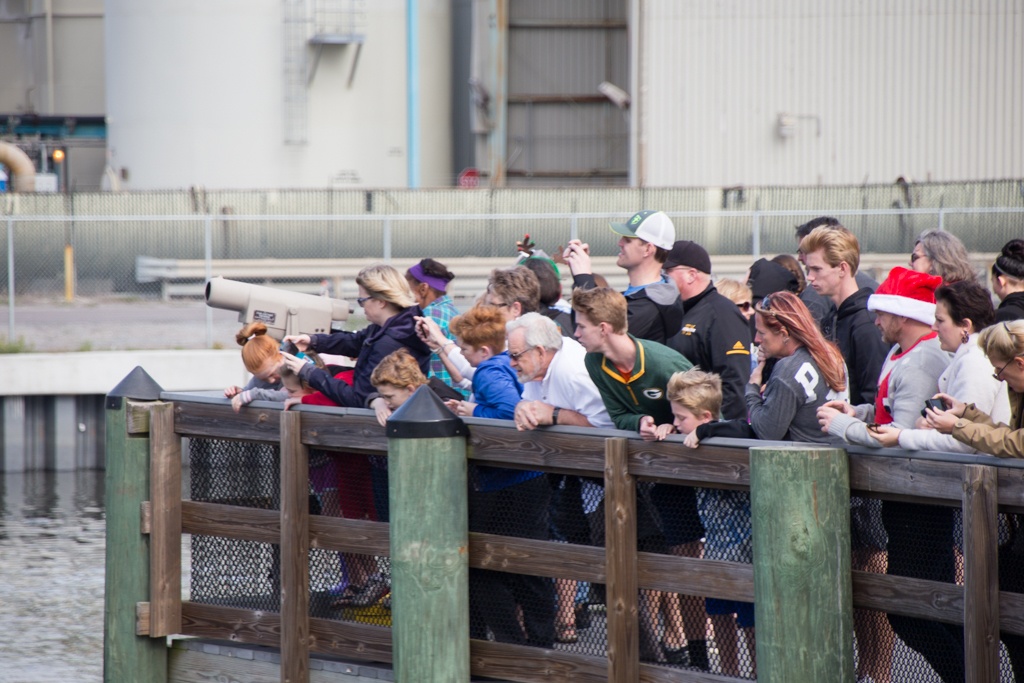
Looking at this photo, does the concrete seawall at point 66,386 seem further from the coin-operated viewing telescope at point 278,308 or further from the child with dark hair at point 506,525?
the child with dark hair at point 506,525

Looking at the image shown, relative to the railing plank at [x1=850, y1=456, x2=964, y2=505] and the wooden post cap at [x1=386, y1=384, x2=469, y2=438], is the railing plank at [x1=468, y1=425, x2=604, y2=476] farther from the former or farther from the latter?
the railing plank at [x1=850, y1=456, x2=964, y2=505]

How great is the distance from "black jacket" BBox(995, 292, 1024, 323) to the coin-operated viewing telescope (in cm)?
371

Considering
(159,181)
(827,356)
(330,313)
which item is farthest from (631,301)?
(159,181)

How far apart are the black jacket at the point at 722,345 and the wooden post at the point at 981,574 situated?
5.61 feet

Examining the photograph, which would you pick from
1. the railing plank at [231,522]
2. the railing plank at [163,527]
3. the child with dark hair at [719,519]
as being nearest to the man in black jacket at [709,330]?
the child with dark hair at [719,519]

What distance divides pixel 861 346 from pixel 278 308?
3313 millimetres

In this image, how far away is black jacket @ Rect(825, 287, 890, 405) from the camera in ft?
19.6

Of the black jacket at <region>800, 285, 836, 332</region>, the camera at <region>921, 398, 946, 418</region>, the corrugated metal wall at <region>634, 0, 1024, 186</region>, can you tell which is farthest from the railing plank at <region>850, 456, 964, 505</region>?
the corrugated metal wall at <region>634, 0, 1024, 186</region>

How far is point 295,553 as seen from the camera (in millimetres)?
5703

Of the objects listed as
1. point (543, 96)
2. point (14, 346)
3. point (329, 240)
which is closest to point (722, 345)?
point (14, 346)

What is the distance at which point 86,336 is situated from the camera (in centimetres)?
1702

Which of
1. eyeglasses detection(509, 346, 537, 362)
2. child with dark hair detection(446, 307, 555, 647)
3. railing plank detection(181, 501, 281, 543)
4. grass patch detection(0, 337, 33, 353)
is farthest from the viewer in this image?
grass patch detection(0, 337, 33, 353)

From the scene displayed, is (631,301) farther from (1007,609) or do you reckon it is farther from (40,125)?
(40,125)

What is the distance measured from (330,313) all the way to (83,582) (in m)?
3.39
